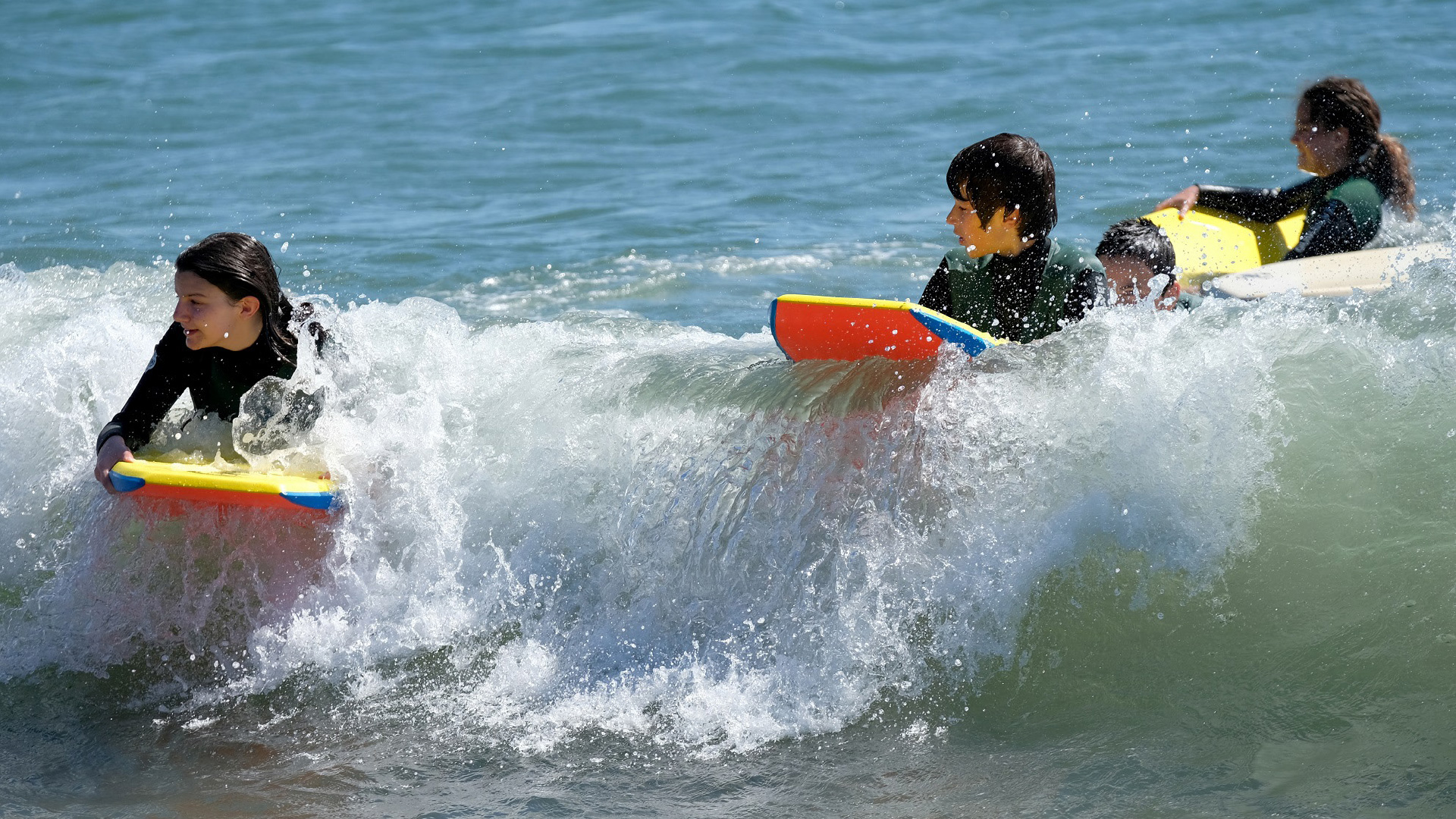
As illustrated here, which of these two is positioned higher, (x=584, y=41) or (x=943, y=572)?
(x=584, y=41)

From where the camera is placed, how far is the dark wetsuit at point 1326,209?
555cm

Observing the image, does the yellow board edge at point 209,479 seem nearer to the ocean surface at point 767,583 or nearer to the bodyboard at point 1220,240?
the ocean surface at point 767,583

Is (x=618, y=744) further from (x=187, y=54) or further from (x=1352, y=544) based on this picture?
(x=187, y=54)

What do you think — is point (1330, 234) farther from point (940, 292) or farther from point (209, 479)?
point (209, 479)

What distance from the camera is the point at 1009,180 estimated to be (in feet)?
12.1

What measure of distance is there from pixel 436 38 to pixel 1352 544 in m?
11.4

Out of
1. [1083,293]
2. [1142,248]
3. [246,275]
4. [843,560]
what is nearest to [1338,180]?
[1142,248]

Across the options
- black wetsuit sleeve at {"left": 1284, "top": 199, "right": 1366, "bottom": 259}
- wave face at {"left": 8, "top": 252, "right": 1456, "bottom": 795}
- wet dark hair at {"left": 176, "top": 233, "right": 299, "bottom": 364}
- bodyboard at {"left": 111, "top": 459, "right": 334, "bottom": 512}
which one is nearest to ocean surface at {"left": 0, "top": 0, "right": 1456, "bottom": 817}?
wave face at {"left": 8, "top": 252, "right": 1456, "bottom": 795}

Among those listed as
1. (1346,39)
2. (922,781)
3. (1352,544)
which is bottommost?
(922,781)

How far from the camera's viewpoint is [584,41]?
12797mm

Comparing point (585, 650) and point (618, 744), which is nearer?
point (618, 744)

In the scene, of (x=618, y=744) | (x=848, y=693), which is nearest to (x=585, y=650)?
(x=618, y=744)

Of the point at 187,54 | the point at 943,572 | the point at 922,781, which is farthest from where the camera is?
the point at 187,54

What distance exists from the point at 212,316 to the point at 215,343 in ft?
0.30
